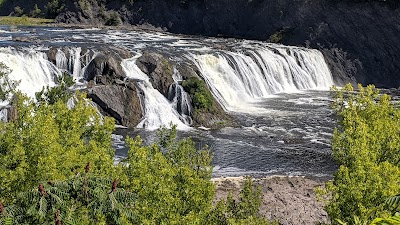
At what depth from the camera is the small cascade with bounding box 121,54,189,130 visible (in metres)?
42.8

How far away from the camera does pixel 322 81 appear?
2672 inches

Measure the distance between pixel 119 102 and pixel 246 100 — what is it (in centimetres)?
1622

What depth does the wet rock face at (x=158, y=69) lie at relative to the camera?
A: 1836 inches

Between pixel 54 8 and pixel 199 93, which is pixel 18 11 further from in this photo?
pixel 199 93

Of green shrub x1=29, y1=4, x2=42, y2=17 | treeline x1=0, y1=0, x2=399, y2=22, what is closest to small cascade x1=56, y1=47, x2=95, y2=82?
treeline x1=0, y1=0, x2=399, y2=22

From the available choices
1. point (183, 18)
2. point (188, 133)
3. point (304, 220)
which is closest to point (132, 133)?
point (188, 133)

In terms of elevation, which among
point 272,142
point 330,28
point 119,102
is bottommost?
point 272,142

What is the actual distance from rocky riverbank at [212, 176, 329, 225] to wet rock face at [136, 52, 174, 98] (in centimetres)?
1939

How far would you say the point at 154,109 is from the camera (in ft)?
144

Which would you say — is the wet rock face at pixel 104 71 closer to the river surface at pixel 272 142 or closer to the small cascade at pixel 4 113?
the river surface at pixel 272 142

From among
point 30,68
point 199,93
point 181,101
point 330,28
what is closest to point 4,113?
point 30,68

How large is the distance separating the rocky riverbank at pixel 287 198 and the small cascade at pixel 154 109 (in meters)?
15.0

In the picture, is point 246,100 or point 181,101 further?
point 246,100

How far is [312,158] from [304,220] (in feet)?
42.6
